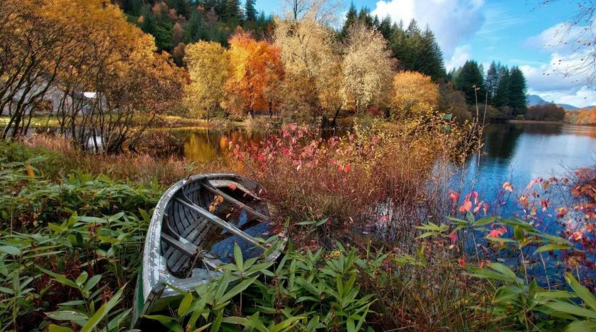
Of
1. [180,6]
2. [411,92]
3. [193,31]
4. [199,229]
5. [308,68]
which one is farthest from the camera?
[180,6]

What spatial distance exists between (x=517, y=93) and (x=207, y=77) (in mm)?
51598

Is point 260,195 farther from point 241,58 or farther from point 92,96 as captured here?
point 241,58

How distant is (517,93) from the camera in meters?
52.9

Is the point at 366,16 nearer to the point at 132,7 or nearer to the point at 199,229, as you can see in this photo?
the point at 132,7

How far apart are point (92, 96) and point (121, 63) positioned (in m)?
1.38

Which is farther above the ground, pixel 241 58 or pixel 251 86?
pixel 241 58

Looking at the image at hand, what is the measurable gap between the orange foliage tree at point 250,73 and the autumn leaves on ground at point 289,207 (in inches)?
134

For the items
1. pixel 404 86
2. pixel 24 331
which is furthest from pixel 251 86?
pixel 24 331

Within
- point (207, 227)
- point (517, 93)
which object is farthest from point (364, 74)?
point (517, 93)

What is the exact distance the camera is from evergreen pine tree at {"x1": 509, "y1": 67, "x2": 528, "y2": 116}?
52.9 m

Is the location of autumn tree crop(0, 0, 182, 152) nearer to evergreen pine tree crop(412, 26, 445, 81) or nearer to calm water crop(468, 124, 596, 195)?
calm water crop(468, 124, 596, 195)

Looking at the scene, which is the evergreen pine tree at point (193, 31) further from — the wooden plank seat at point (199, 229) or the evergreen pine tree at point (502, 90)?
the wooden plank seat at point (199, 229)

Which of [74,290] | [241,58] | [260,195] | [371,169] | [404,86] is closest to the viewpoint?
[74,290]

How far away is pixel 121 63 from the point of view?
1009cm
